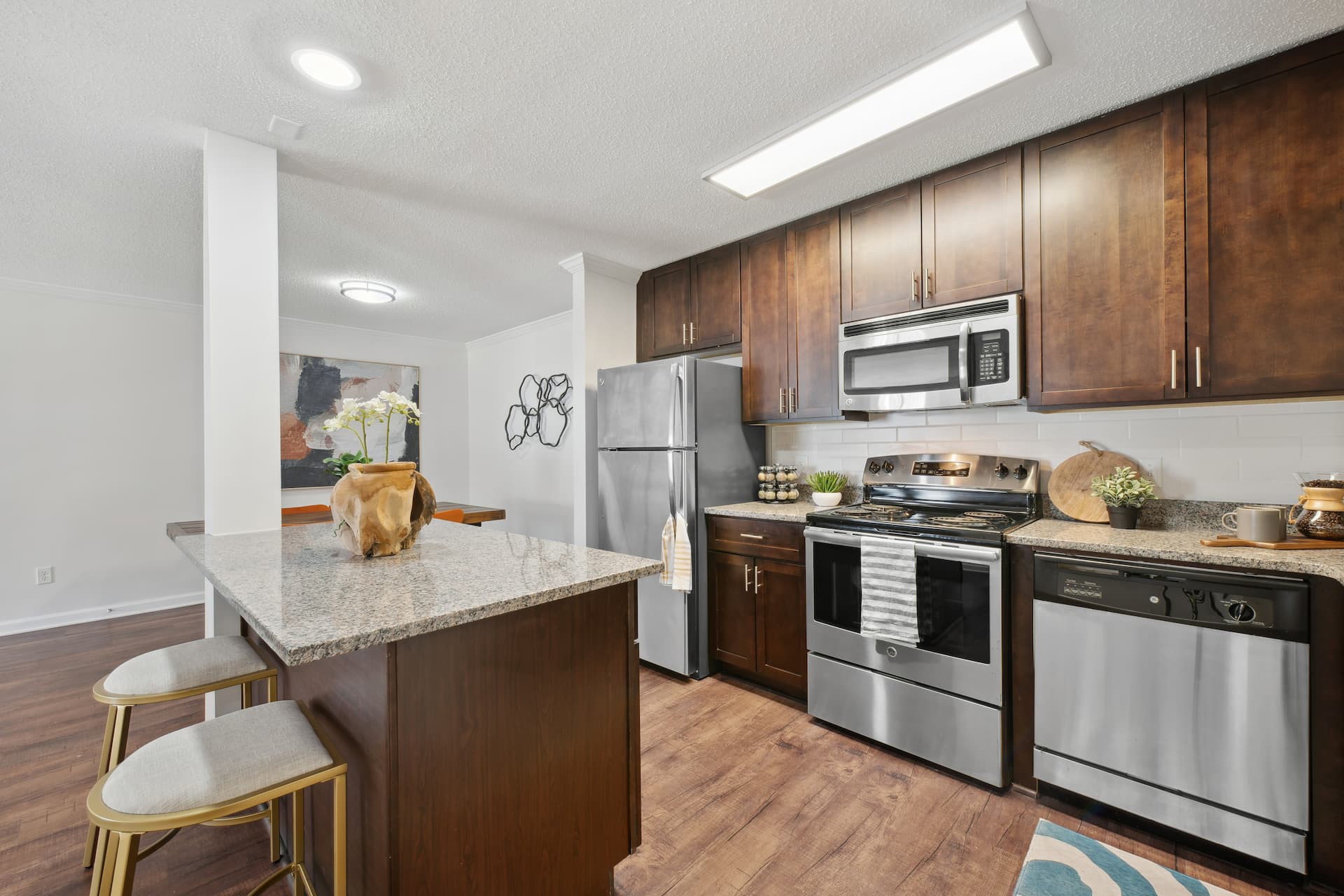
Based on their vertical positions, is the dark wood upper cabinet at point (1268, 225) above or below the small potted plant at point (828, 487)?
above

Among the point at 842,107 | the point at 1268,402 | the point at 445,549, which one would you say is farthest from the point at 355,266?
the point at 1268,402

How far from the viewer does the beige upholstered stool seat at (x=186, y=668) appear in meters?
1.47

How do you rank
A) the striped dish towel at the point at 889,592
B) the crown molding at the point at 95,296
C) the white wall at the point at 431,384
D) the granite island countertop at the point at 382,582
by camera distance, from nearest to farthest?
the granite island countertop at the point at 382,582 < the striped dish towel at the point at 889,592 < the crown molding at the point at 95,296 < the white wall at the point at 431,384

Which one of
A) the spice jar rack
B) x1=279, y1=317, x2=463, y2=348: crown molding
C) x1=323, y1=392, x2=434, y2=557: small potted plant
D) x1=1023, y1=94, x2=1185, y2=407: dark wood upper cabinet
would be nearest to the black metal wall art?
x1=279, y1=317, x2=463, y2=348: crown molding

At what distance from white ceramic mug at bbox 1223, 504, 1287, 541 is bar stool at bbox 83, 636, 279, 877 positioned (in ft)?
9.56

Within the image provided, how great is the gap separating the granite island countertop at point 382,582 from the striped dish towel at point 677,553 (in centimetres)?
116

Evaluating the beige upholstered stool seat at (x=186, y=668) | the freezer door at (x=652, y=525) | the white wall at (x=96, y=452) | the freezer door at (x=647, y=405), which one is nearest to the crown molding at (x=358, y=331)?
the white wall at (x=96, y=452)

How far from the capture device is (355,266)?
367 cm

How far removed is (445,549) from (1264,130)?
113 inches

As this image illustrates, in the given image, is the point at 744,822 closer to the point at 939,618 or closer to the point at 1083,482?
the point at 939,618

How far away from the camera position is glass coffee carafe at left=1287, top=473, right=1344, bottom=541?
1738 mm

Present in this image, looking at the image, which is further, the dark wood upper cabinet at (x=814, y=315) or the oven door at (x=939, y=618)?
the dark wood upper cabinet at (x=814, y=315)

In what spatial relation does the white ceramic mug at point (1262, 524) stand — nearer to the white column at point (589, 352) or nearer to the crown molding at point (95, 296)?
the white column at point (589, 352)

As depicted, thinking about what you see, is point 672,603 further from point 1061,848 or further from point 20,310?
point 20,310
